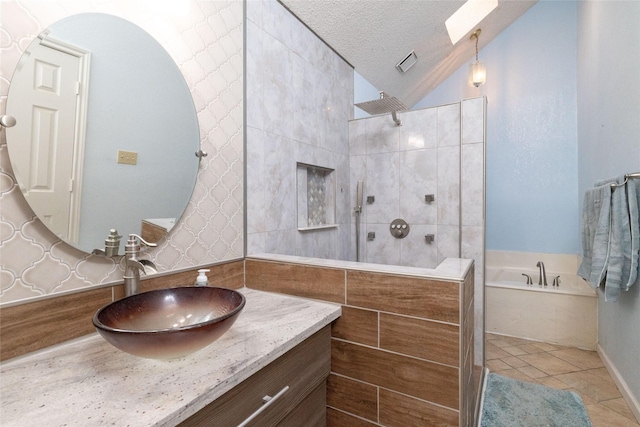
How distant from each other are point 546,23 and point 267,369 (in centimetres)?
468

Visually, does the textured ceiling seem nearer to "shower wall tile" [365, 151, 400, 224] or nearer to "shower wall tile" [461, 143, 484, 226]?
"shower wall tile" [365, 151, 400, 224]

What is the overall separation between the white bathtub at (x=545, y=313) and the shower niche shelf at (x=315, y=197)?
64.0 inches

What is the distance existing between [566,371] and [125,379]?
2858 millimetres

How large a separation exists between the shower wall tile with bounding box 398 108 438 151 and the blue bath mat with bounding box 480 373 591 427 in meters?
1.69

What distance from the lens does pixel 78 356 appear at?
2.70 feet

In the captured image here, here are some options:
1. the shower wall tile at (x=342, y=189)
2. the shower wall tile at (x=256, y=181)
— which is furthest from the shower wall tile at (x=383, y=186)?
the shower wall tile at (x=256, y=181)

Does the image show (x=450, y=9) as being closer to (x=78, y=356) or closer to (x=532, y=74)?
(x=532, y=74)

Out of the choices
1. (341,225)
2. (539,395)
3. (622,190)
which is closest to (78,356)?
(341,225)

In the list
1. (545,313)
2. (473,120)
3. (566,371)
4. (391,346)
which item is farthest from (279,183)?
(545,313)

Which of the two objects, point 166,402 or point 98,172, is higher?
point 98,172

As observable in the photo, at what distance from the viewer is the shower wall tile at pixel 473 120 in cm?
198

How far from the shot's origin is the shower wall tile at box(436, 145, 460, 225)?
2.09 meters

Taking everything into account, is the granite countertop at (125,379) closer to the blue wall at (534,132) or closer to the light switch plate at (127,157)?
the light switch plate at (127,157)

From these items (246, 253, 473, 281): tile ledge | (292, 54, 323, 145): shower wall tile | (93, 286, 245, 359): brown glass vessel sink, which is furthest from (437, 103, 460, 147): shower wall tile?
(93, 286, 245, 359): brown glass vessel sink
